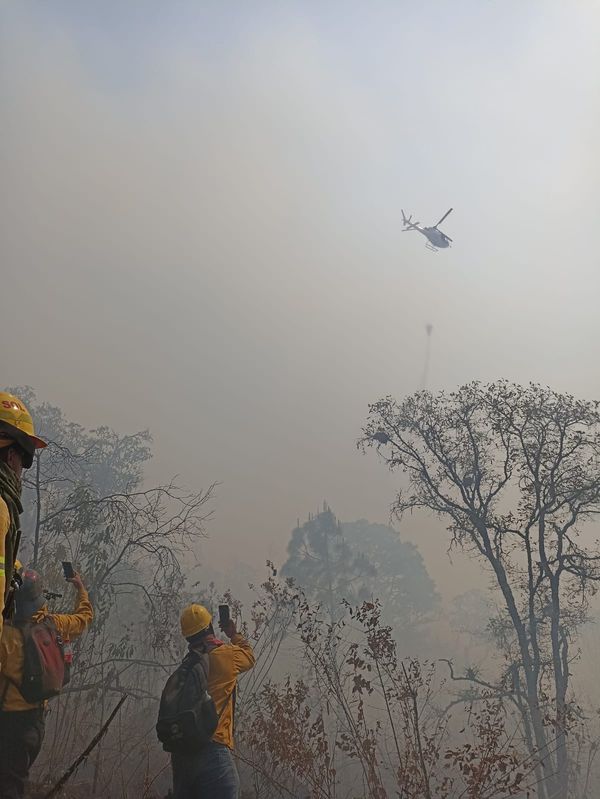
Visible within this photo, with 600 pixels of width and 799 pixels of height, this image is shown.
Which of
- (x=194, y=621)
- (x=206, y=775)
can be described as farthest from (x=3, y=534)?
(x=206, y=775)

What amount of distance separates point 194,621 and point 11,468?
2.61 meters

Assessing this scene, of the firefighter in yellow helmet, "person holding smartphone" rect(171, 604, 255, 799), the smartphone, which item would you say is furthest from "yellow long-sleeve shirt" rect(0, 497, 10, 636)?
the smartphone

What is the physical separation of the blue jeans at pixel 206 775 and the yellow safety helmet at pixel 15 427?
2.78 m

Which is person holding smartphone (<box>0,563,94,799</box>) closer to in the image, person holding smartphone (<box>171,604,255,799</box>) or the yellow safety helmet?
person holding smartphone (<box>171,604,255,799</box>)

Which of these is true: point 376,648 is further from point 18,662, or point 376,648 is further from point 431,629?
point 431,629

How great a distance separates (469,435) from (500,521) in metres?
2.28

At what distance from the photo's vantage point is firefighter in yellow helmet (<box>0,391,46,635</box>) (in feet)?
6.73

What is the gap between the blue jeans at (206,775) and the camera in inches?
153

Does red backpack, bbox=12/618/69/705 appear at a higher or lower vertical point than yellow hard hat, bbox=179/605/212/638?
lower

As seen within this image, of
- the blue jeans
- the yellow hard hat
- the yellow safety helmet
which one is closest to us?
the yellow safety helmet

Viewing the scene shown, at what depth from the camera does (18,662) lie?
4.25 m

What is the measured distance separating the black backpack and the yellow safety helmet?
2.41m

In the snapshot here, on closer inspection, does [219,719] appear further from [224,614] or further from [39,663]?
[39,663]

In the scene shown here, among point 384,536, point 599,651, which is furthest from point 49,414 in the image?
point 599,651
